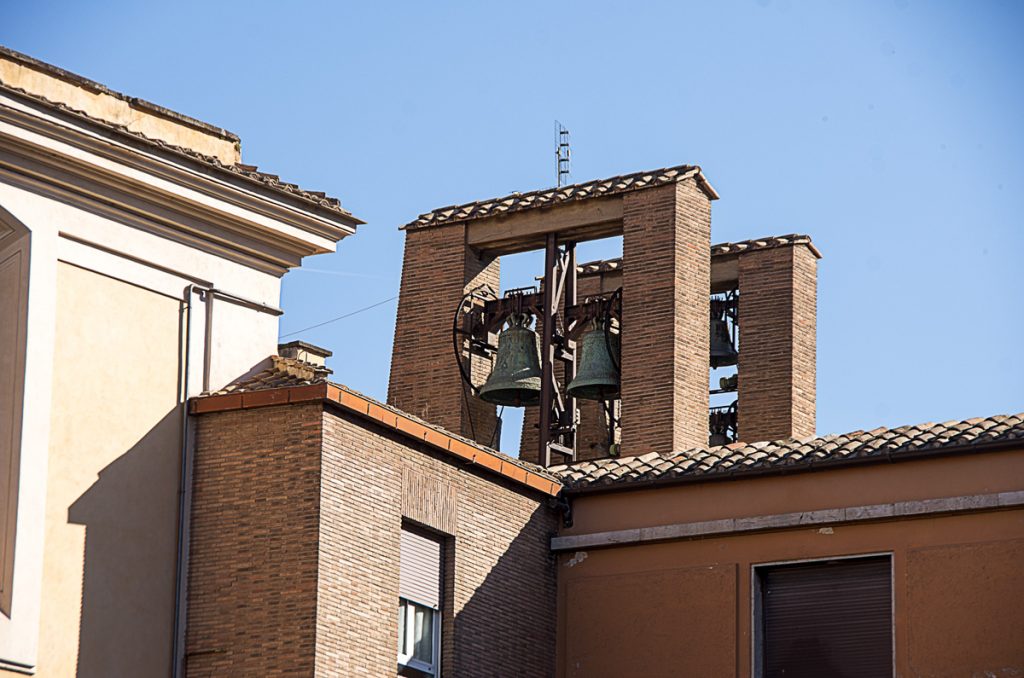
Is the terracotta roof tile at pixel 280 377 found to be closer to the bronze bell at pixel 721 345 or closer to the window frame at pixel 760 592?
the window frame at pixel 760 592

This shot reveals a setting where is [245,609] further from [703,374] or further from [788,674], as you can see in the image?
[703,374]

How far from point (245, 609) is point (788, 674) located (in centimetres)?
464

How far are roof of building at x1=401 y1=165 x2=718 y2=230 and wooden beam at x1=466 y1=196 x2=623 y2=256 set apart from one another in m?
0.07

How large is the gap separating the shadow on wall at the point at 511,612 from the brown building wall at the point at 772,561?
18cm

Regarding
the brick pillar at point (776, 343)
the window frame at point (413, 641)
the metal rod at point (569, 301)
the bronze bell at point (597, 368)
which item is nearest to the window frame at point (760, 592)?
the window frame at point (413, 641)

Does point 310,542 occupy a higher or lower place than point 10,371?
lower

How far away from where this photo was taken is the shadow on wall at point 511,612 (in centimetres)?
1803

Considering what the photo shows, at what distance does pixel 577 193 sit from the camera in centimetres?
2353

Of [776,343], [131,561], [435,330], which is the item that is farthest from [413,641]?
[776,343]

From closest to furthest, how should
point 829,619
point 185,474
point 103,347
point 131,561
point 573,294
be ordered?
point 131,561 → point 103,347 → point 185,474 → point 829,619 → point 573,294

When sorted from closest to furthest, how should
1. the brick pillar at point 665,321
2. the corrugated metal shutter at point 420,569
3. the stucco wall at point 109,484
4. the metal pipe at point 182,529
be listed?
1. the stucco wall at point 109,484
2. the metal pipe at point 182,529
3. the corrugated metal shutter at point 420,569
4. the brick pillar at point 665,321

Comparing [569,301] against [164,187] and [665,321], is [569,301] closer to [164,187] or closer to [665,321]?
[665,321]

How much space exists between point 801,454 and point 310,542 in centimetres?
444

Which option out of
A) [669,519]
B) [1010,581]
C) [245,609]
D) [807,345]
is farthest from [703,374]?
[245,609]
